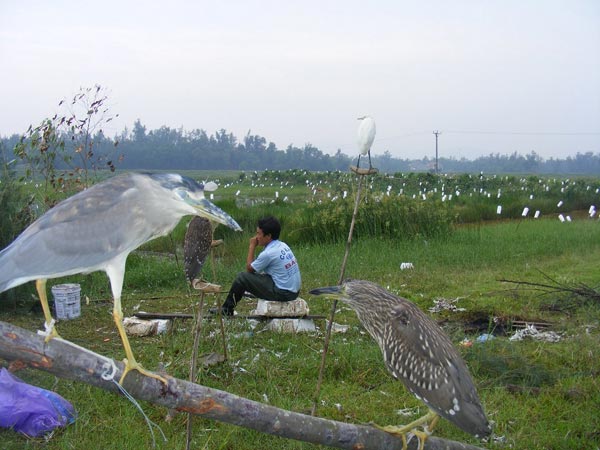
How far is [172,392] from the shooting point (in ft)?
8.88

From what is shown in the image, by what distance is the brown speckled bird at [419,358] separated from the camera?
3.31 metres

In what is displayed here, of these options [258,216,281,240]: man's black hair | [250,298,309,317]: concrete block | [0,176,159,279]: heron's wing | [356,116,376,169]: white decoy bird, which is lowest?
[250,298,309,317]: concrete block

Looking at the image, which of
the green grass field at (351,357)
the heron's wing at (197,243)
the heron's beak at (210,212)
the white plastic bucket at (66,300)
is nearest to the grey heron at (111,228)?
the heron's beak at (210,212)

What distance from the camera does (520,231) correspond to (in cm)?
1295

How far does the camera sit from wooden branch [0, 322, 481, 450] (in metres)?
2.60

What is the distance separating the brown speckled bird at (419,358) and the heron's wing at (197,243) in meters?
2.65

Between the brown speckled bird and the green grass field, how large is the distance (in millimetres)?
1007

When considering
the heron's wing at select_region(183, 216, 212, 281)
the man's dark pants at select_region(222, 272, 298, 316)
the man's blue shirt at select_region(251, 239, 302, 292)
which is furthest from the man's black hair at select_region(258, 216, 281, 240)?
the heron's wing at select_region(183, 216, 212, 281)

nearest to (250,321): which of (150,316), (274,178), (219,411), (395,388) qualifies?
(150,316)

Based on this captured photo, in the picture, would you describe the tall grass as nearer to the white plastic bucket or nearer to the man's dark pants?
the white plastic bucket

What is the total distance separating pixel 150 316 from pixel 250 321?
1.08m

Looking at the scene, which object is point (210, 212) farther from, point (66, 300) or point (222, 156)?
point (222, 156)

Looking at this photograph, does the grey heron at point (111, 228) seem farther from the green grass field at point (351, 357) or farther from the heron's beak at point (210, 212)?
the green grass field at point (351, 357)

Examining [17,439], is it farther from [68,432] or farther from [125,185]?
[125,185]
